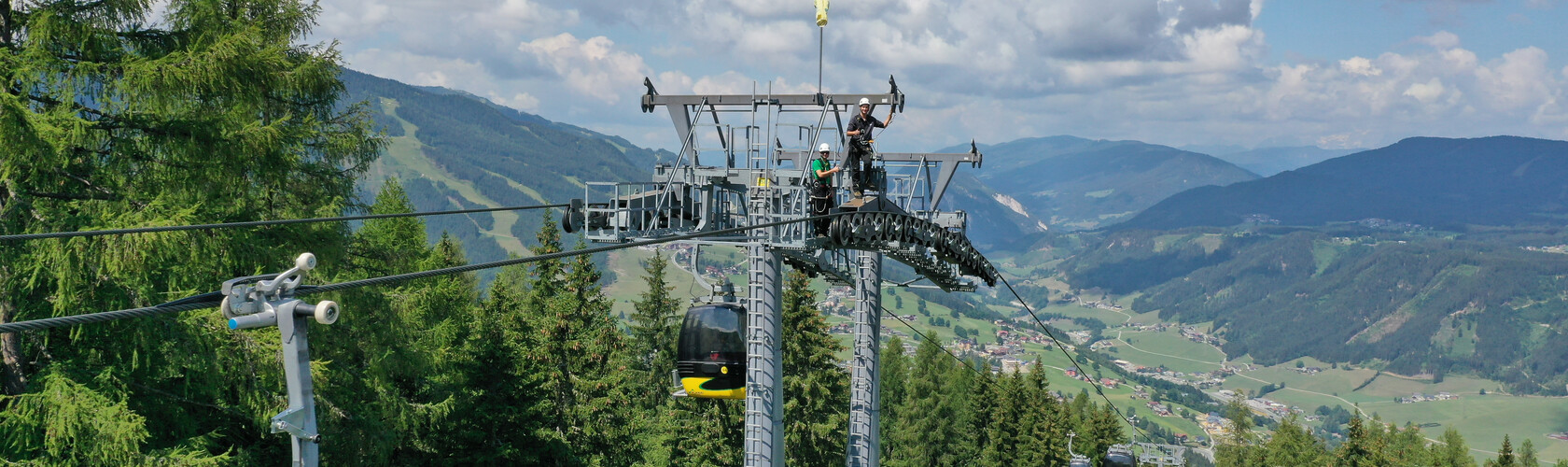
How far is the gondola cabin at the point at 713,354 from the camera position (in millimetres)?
17297

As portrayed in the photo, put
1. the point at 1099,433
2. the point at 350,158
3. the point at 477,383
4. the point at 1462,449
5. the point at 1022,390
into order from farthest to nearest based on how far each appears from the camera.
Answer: the point at 1462,449 < the point at 1099,433 < the point at 1022,390 < the point at 477,383 < the point at 350,158

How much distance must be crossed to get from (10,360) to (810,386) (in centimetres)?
2780

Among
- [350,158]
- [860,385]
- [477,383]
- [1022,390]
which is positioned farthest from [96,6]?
[1022,390]

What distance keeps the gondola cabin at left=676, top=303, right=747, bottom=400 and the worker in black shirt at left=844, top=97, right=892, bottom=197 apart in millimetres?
2873

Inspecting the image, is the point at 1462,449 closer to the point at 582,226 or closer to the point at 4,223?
the point at 582,226

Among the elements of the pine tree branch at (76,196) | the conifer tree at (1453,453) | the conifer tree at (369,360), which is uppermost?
the pine tree branch at (76,196)

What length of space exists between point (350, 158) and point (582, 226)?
910 cm

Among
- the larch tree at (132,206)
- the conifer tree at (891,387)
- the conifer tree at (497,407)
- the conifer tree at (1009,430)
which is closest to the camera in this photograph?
the larch tree at (132,206)

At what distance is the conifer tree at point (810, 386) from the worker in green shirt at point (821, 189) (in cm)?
2151

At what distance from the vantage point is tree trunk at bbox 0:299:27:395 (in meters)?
13.4

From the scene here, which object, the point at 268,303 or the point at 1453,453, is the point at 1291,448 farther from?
the point at 268,303

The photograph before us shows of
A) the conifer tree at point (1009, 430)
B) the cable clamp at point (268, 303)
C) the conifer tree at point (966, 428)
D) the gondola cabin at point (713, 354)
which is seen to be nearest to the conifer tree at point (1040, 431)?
the conifer tree at point (1009, 430)

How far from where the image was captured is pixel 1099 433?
62.3 meters

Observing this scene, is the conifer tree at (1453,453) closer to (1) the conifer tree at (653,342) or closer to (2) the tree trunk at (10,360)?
(1) the conifer tree at (653,342)
